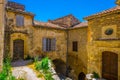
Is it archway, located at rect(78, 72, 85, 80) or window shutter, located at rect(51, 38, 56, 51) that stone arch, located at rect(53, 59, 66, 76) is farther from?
archway, located at rect(78, 72, 85, 80)

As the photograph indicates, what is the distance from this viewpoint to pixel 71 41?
17984 mm

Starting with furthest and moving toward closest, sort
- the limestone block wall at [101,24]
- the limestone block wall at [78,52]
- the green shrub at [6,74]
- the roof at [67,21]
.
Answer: the roof at [67,21] < the limestone block wall at [78,52] < the limestone block wall at [101,24] < the green shrub at [6,74]

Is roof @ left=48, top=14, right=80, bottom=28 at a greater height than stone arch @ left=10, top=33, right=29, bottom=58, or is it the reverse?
roof @ left=48, top=14, right=80, bottom=28

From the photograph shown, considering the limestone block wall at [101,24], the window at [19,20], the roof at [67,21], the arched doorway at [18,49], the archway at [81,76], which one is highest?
the roof at [67,21]

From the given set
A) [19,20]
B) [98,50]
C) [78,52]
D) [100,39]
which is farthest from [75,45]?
[19,20]

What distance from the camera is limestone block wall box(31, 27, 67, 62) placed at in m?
15.9

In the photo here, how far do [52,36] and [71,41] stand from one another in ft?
8.53

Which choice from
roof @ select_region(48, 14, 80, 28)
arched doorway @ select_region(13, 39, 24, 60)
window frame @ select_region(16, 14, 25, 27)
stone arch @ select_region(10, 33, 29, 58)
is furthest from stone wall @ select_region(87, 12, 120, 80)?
roof @ select_region(48, 14, 80, 28)

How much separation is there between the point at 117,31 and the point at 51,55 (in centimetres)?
947

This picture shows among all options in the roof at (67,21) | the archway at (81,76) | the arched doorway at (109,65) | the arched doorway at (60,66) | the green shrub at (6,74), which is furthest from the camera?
the roof at (67,21)

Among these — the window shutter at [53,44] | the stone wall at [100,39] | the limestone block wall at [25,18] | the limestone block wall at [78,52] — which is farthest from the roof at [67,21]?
the stone wall at [100,39]

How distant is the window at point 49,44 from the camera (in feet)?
54.6

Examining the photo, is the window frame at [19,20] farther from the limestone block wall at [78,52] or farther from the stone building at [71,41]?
the limestone block wall at [78,52]

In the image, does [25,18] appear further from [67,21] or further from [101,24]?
[101,24]
